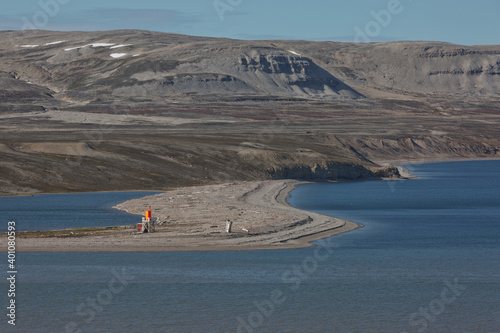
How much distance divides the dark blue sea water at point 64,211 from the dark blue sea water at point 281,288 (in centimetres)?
1119

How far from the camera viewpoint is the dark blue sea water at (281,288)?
2598cm

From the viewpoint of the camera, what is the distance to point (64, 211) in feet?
185

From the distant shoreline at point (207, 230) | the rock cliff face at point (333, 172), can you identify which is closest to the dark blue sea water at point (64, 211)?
the distant shoreline at point (207, 230)

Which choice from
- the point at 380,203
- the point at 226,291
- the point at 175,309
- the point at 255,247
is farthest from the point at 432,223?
the point at 175,309

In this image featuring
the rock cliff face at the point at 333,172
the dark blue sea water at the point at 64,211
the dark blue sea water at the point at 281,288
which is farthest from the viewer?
the rock cliff face at the point at 333,172

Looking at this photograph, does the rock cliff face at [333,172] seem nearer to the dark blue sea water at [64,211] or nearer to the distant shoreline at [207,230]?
the dark blue sea water at [64,211]

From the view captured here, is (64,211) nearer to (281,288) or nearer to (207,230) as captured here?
(207,230)

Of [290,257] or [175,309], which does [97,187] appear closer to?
[290,257]

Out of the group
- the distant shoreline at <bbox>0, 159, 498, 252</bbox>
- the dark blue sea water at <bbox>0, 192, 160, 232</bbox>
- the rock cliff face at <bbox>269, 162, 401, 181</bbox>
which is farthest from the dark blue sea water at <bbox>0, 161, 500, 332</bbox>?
the rock cliff face at <bbox>269, 162, 401, 181</bbox>

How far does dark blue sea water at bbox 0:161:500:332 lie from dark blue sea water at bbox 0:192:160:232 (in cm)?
1119

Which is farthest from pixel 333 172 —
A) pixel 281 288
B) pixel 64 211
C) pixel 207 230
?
pixel 281 288

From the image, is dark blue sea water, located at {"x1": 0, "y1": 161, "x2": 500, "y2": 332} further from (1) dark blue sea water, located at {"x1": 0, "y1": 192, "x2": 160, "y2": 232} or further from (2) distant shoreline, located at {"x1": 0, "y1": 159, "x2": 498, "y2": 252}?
(1) dark blue sea water, located at {"x1": 0, "y1": 192, "x2": 160, "y2": 232}

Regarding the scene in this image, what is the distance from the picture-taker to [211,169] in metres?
89.9

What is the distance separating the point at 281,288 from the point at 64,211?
29314 millimetres
